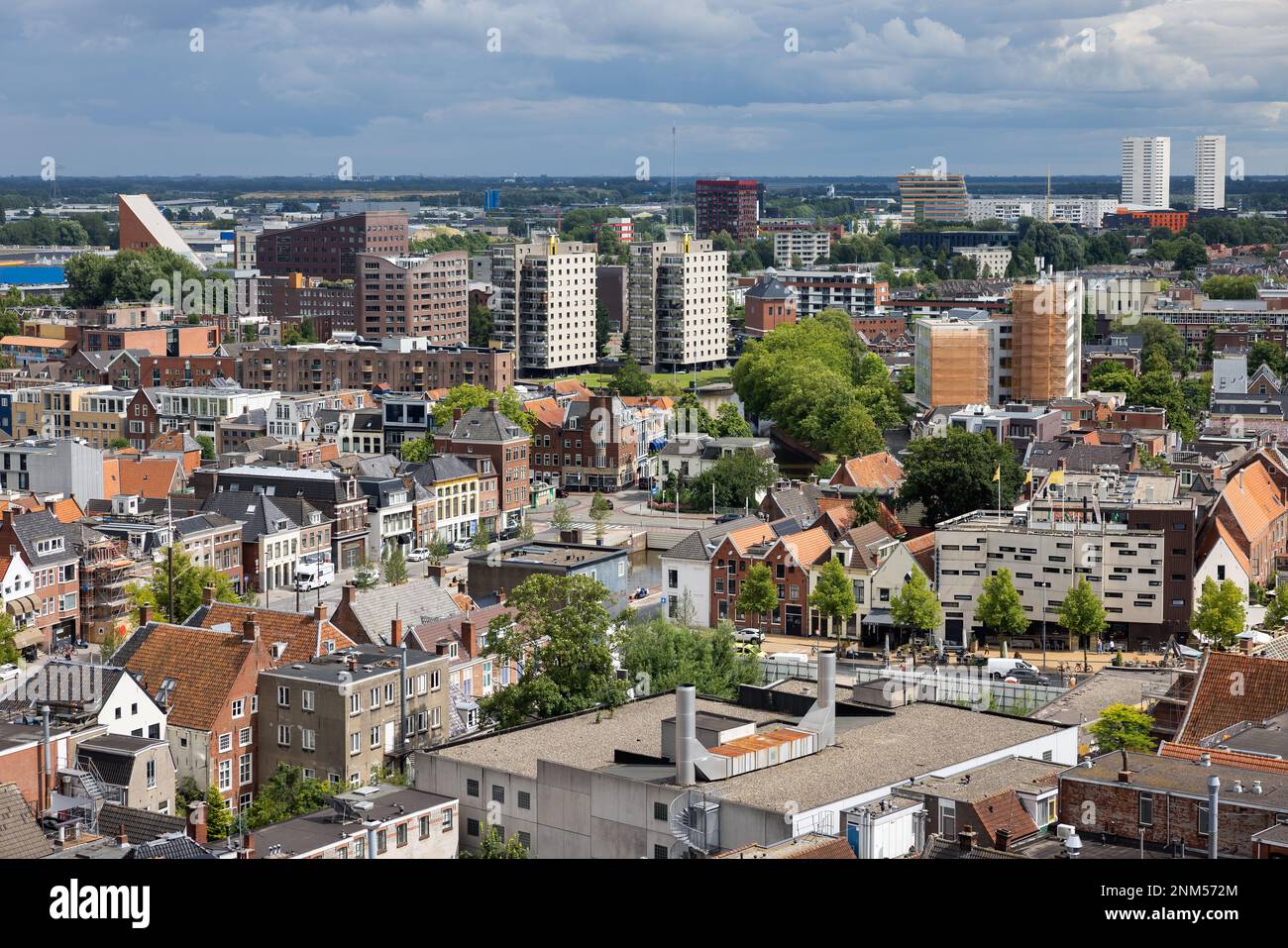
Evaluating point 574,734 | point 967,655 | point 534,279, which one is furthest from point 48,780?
point 534,279

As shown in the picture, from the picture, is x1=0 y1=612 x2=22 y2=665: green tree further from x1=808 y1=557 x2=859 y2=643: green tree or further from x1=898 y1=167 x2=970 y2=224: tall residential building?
x1=898 y1=167 x2=970 y2=224: tall residential building

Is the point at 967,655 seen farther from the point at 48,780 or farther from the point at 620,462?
the point at 620,462

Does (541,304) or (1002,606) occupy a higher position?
(541,304)

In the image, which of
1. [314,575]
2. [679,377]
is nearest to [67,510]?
[314,575]

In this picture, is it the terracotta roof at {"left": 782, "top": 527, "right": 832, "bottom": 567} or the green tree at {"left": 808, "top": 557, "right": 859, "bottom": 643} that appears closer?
the green tree at {"left": 808, "top": 557, "right": 859, "bottom": 643}

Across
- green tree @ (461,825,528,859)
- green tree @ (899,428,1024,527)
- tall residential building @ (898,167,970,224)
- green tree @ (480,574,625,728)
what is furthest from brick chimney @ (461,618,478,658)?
tall residential building @ (898,167,970,224)

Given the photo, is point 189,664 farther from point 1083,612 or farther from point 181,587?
point 1083,612

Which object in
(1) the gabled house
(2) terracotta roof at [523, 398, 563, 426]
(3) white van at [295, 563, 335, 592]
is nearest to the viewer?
(1) the gabled house
